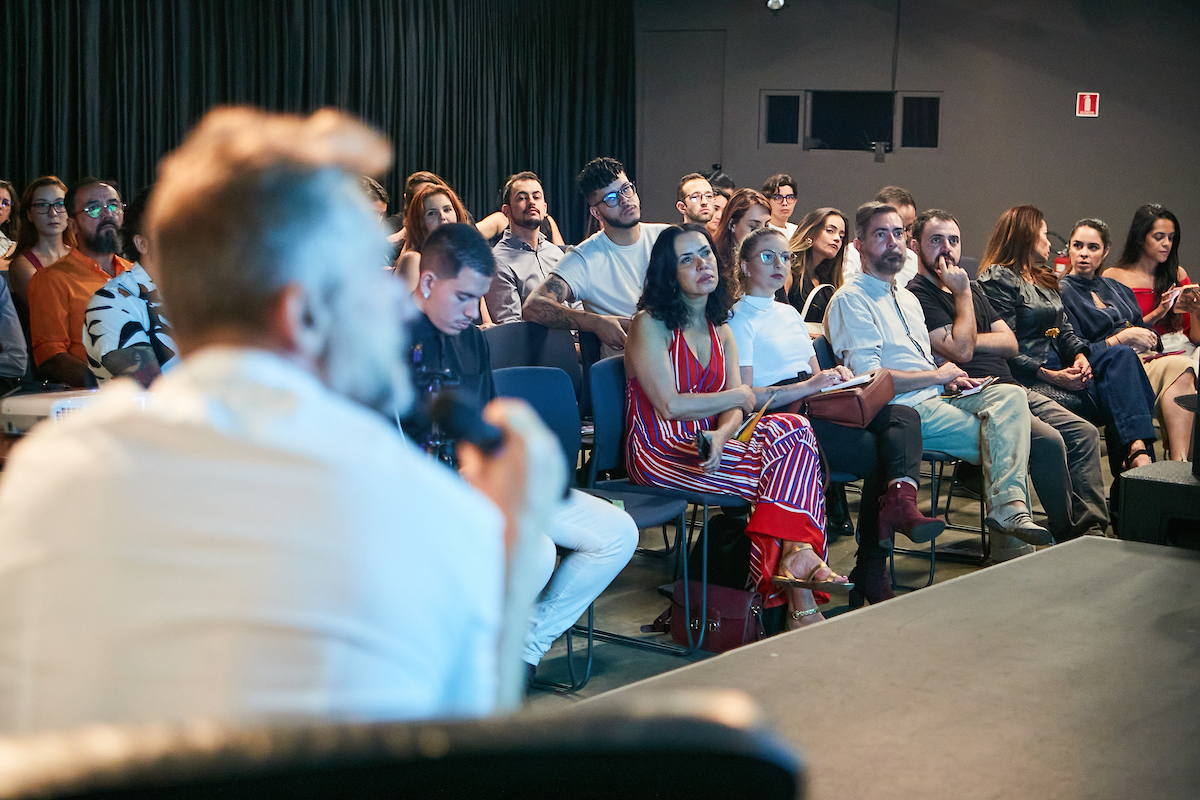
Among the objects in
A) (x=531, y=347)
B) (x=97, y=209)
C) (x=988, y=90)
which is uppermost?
(x=988, y=90)

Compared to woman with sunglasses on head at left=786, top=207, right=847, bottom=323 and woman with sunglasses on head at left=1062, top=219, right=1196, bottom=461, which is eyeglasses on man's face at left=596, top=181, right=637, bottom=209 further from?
woman with sunglasses on head at left=1062, top=219, right=1196, bottom=461

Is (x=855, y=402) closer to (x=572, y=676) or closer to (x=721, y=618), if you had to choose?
(x=721, y=618)

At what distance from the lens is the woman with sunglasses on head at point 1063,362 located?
180 inches

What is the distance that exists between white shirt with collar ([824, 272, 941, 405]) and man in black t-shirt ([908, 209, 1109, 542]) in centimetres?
24

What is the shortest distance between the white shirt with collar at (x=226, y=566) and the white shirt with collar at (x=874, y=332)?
3513 mm

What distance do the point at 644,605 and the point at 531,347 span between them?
3.17 feet

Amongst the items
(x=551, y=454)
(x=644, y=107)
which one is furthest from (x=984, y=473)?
(x=644, y=107)

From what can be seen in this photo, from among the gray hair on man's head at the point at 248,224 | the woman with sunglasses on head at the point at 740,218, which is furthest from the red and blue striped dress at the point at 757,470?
the gray hair on man's head at the point at 248,224

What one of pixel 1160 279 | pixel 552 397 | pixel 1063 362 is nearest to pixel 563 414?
pixel 552 397

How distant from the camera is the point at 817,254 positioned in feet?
16.3

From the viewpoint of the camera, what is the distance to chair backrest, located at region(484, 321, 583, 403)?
3715 mm

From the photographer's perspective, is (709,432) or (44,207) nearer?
(709,432)

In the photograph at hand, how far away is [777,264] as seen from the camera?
390 centimetres

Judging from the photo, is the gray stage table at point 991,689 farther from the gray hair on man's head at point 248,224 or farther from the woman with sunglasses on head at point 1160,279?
the woman with sunglasses on head at point 1160,279
